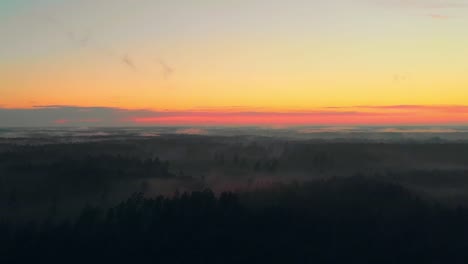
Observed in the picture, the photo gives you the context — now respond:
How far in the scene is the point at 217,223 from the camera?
99.0m

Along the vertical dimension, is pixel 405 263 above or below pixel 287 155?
below

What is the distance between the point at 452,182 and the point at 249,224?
76.1 meters

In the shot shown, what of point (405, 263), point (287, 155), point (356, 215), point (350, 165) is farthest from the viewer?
point (287, 155)

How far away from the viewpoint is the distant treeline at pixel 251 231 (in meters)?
84.8

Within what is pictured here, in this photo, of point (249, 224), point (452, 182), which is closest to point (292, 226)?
point (249, 224)

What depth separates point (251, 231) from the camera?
97062mm

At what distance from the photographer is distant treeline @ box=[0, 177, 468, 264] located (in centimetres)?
8475

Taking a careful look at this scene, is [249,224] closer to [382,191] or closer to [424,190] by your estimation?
[382,191]

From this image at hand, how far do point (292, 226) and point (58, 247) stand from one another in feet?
152

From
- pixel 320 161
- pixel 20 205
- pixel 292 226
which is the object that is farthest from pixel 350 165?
pixel 20 205

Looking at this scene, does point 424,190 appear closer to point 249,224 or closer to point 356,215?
point 356,215

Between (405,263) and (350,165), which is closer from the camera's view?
(405,263)

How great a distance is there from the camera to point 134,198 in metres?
119

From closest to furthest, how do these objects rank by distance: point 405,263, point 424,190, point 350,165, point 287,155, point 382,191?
point 405,263 → point 382,191 → point 424,190 → point 350,165 → point 287,155
